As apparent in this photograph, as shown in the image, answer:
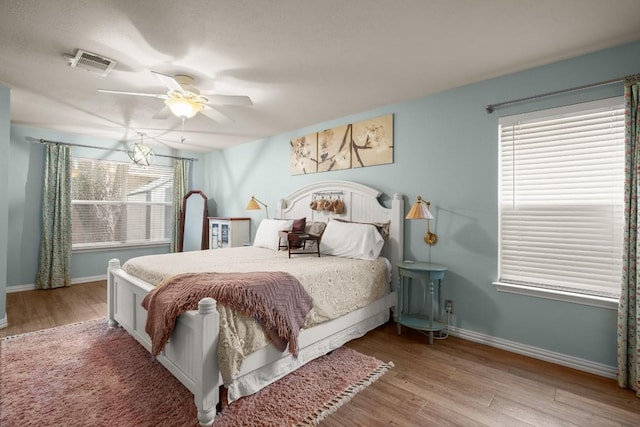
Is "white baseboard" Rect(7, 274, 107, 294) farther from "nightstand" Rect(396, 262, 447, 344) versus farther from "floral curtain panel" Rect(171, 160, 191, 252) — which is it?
"nightstand" Rect(396, 262, 447, 344)

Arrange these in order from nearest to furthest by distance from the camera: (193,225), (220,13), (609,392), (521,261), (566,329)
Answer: (220,13) → (609,392) → (566,329) → (521,261) → (193,225)

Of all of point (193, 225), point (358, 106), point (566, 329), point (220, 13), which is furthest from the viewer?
point (193, 225)

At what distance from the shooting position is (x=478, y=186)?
2809mm

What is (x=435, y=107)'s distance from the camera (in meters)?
3.09

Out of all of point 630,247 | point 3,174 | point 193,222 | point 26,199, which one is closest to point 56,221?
point 26,199

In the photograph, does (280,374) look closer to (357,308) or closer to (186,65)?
(357,308)

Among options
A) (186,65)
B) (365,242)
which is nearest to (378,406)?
(365,242)

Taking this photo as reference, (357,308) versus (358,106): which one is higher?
(358,106)

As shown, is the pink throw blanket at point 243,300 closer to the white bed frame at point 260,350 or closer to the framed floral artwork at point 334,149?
the white bed frame at point 260,350

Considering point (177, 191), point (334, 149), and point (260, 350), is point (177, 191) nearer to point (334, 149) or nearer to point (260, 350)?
point (334, 149)

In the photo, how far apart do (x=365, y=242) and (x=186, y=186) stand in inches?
168

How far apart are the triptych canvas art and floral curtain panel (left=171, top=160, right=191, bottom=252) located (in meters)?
2.65

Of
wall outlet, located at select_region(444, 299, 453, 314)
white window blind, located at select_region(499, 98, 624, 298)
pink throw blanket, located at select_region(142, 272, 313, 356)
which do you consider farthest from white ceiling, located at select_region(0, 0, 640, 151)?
wall outlet, located at select_region(444, 299, 453, 314)

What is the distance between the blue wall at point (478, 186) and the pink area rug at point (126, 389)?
1177mm
